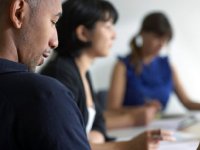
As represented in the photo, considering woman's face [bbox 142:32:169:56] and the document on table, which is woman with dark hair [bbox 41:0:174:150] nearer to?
the document on table

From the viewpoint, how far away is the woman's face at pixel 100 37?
1512 mm

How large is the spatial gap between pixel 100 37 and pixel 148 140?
0.55 metres

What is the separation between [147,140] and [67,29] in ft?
1.83

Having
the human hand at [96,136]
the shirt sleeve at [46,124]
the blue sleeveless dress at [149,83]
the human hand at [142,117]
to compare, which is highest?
the shirt sleeve at [46,124]

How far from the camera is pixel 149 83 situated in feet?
8.16

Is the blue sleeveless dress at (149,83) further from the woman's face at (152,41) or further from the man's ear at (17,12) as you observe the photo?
the man's ear at (17,12)

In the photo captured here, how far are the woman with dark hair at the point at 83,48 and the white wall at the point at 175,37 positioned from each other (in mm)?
1426

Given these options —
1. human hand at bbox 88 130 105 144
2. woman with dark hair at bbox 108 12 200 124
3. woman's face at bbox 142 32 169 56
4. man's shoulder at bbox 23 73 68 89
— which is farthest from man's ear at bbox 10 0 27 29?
woman's face at bbox 142 32 169 56

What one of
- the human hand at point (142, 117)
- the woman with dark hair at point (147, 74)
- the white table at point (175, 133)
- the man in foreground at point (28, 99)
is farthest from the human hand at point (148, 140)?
the woman with dark hair at point (147, 74)

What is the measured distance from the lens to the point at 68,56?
4.94 ft

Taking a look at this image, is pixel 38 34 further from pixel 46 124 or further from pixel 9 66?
pixel 46 124

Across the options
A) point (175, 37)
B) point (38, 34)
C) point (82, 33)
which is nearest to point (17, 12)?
point (38, 34)

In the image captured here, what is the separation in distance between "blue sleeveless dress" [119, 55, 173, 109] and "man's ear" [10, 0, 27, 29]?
66.0 inches

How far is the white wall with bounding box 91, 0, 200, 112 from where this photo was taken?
3027mm
